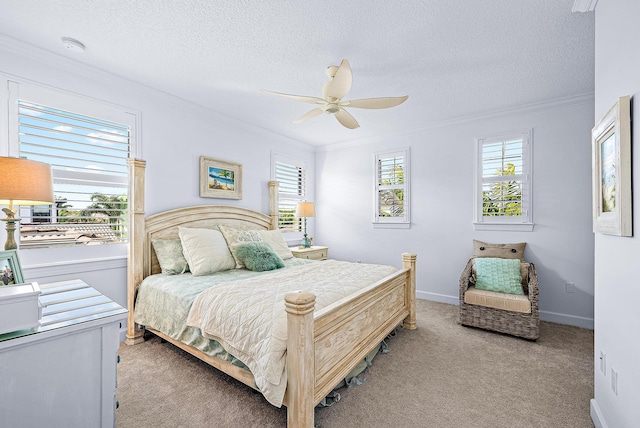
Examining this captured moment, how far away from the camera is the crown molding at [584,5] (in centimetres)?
178

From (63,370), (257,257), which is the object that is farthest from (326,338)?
(257,257)

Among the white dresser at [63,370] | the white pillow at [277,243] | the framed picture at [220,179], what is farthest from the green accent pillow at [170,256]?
the white dresser at [63,370]

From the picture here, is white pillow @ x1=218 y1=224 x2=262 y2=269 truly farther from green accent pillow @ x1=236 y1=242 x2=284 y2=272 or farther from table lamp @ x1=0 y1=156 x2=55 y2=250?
table lamp @ x1=0 y1=156 x2=55 y2=250

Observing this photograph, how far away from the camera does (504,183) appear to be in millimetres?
3789

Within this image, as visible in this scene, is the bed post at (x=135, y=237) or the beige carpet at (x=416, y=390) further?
the bed post at (x=135, y=237)

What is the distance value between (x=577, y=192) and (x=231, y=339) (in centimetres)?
403

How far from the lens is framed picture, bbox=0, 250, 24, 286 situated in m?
1.33

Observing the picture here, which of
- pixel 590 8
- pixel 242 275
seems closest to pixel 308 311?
pixel 242 275

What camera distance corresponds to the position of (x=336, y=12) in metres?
1.96

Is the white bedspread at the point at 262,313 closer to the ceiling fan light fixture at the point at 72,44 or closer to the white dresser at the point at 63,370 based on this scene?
the white dresser at the point at 63,370

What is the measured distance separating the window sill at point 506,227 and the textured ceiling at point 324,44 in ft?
5.04

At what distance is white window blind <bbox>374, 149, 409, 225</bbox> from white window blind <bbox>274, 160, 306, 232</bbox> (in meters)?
1.41

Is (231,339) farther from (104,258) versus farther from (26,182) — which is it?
(104,258)

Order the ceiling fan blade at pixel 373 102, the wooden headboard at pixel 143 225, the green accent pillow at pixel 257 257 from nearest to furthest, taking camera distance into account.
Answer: the ceiling fan blade at pixel 373 102, the wooden headboard at pixel 143 225, the green accent pillow at pixel 257 257
